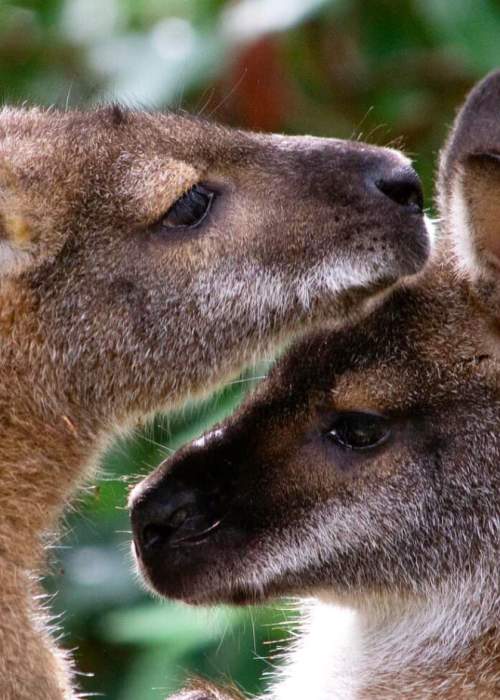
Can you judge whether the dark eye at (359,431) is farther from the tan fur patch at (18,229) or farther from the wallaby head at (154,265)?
the tan fur patch at (18,229)

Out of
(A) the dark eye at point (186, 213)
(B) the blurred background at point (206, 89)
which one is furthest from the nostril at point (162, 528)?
(A) the dark eye at point (186, 213)

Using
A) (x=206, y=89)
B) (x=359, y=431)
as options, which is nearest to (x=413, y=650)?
(x=359, y=431)

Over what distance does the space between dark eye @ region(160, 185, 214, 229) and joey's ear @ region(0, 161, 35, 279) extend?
0.37 metres

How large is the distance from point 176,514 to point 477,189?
117cm

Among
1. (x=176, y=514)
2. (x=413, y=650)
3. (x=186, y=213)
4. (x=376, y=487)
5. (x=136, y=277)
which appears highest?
(x=186, y=213)

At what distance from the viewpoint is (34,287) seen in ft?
14.7

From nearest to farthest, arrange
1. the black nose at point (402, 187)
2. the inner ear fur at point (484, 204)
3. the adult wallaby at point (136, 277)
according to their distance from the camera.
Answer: the inner ear fur at point (484, 204) < the adult wallaby at point (136, 277) < the black nose at point (402, 187)

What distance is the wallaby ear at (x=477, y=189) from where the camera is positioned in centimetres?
426

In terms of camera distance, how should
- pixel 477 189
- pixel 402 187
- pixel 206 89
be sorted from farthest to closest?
pixel 206 89, pixel 402 187, pixel 477 189

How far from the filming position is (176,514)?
447 centimetres

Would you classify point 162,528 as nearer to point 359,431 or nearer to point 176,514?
point 176,514

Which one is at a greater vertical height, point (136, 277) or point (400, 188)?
point (400, 188)

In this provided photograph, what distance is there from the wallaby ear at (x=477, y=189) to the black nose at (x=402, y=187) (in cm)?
10

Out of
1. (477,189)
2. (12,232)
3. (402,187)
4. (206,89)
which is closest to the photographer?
(477,189)
